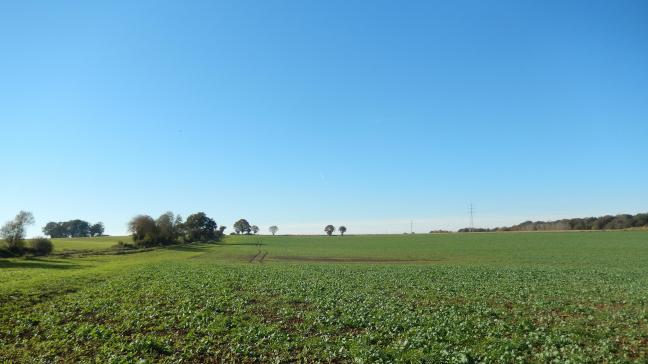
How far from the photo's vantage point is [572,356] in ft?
42.4

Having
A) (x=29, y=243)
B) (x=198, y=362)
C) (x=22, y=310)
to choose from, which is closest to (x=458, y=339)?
(x=198, y=362)

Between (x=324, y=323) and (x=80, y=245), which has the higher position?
(x=80, y=245)

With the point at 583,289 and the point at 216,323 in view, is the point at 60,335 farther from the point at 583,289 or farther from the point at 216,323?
the point at 583,289

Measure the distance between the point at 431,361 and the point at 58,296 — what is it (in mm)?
26555

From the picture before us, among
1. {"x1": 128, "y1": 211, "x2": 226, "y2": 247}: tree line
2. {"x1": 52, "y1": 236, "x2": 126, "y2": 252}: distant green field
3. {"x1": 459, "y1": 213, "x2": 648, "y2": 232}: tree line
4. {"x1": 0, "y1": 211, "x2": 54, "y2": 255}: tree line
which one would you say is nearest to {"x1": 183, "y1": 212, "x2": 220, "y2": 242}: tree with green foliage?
{"x1": 128, "y1": 211, "x2": 226, "y2": 247}: tree line

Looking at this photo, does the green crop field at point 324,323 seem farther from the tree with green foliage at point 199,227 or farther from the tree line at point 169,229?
the tree with green foliage at point 199,227

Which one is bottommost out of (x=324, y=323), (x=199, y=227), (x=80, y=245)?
(x=324, y=323)

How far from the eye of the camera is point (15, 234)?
258 feet

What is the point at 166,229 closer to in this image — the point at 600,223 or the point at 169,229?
the point at 169,229

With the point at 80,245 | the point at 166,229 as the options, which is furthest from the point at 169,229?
the point at 80,245

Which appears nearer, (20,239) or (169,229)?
(20,239)

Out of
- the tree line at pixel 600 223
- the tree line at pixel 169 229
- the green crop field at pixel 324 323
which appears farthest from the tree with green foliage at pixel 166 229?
the tree line at pixel 600 223

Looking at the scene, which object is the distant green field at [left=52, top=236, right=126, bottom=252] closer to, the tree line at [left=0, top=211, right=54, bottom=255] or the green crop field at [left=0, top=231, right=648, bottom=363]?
the tree line at [left=0, top=211, right=54, bottom=255]

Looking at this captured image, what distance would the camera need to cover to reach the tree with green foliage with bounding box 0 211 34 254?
255 ft
